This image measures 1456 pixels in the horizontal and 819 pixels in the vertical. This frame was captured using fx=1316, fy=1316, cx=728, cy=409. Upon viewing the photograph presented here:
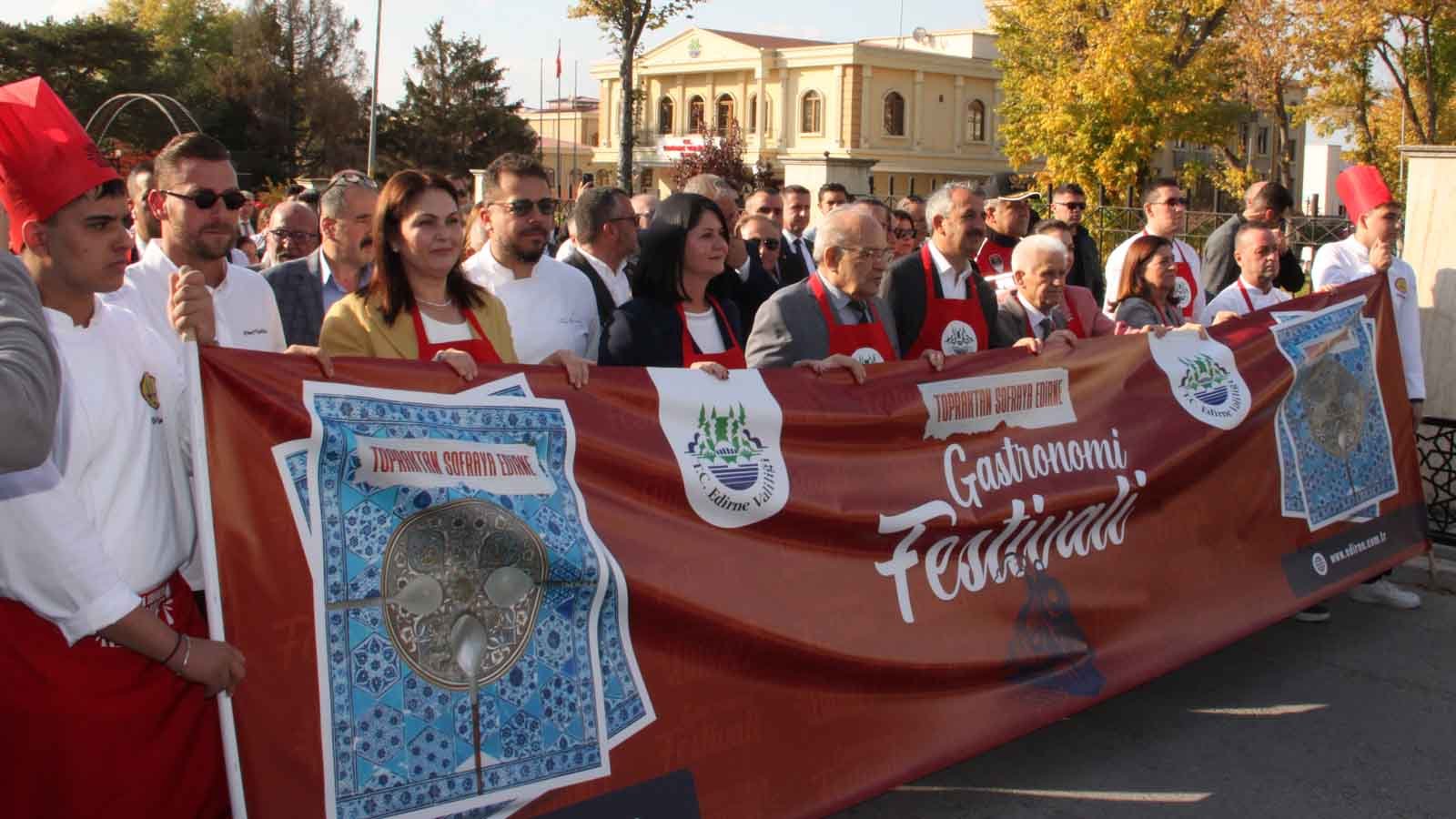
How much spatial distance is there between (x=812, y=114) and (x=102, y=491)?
2644 inches

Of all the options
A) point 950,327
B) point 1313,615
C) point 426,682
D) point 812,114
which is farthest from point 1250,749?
point 812,114

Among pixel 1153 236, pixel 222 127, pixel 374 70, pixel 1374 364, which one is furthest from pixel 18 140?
pixel 222 127

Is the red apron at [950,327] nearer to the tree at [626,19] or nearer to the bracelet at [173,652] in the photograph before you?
the bracelet at [173,652]

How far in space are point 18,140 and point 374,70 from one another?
4241 centimetres

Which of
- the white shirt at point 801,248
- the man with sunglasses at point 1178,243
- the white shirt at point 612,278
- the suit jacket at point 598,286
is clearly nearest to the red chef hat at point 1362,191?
the man with sunglasses at point 1178,243

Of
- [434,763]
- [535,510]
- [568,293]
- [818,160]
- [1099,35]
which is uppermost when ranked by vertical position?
[1099,35]

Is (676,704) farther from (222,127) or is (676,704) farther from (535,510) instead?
(222,127)

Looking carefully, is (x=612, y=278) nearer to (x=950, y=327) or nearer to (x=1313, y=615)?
(x=950, y=327)

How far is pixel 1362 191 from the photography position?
7250 millimetres

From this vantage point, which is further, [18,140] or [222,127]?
[222,127]

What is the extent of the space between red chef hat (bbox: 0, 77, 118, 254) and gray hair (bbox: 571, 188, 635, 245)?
3.76 meters

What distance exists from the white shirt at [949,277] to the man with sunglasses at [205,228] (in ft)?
9.65

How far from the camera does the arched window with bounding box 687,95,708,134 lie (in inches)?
2884

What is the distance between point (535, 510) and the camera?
337 cm
